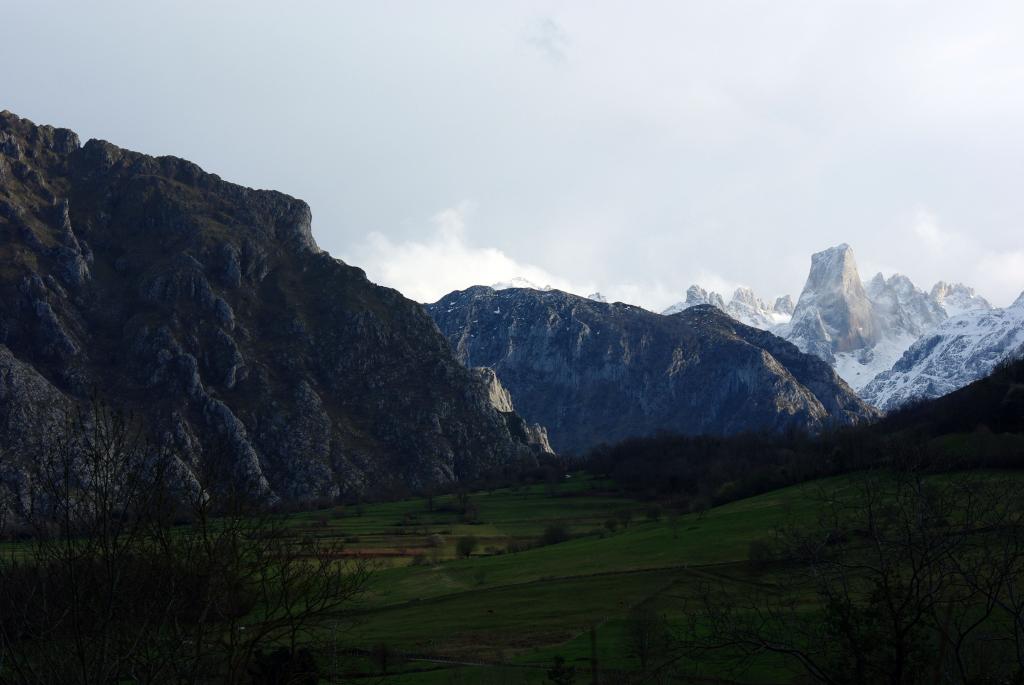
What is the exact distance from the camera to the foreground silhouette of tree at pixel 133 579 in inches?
883

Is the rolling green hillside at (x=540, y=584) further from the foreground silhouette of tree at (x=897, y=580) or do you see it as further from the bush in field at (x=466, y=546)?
the foreground silhouette of tree at (x=897, y=580)

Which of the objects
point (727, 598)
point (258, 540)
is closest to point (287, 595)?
point (258, 540)

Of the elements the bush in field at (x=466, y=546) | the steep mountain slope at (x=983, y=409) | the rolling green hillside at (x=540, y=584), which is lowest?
the rolling green hillside at (x=540, y=584)

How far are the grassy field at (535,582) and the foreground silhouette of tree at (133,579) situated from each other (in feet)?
52.1

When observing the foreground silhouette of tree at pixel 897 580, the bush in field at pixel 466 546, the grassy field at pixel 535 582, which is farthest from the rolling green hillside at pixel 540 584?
the foreground silhouette of tree at pixel 897 580

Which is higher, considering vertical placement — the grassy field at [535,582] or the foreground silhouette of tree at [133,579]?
the foreground silhouette of tree at [133,579]

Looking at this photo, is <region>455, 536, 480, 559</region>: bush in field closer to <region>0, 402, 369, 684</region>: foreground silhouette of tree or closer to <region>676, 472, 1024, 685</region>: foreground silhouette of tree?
<region>0, 402, 369, 684</region>: foreground silhouette of tree

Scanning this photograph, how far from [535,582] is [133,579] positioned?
263 feet

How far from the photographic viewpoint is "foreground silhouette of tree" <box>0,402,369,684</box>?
73.6 feet

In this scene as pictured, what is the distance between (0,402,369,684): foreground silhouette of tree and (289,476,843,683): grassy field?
15.9m

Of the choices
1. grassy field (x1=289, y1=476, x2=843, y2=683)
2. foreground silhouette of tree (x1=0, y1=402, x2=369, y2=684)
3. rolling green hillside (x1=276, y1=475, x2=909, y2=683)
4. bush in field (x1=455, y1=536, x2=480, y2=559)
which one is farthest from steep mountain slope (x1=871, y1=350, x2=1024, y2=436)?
foreground silhouette of tree (x1=0, y1=402, x2=369, y2=684)

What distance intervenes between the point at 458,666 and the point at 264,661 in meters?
23.2

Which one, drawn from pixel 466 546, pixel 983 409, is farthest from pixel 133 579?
pixel 983 409

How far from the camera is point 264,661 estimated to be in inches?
1891
